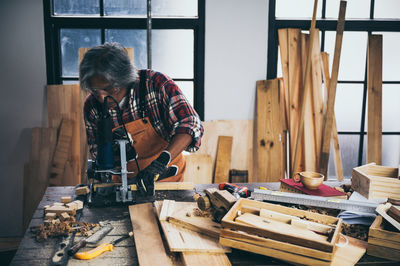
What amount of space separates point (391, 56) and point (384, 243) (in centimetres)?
293

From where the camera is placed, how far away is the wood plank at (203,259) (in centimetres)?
118

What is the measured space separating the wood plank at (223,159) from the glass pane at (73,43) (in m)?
1.66

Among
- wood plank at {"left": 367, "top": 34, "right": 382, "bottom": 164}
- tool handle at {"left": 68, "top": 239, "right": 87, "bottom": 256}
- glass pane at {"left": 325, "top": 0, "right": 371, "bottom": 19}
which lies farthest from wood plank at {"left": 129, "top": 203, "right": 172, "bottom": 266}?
glass pane at {"left": 325, "top": 0, "right": 371, "bottom": 19}

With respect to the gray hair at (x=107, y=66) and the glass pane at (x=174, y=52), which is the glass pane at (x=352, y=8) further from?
the gray hair at (x=107, y=66)

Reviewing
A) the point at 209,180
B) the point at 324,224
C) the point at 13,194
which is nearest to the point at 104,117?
the point at 324,224

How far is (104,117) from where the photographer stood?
5.22 ft

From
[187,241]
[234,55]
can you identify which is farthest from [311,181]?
[234,55]

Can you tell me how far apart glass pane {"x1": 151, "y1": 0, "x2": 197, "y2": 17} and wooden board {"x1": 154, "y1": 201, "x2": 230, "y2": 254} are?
248 cm

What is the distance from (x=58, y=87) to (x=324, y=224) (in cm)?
284

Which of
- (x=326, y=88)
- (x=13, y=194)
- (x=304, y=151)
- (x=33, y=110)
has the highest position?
(x=326, y=88)

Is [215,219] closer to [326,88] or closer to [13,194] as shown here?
[326,88]

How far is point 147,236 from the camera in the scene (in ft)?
4.51

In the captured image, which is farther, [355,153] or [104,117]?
[355,153]

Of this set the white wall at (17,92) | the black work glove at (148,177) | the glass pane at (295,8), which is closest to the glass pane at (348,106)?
the glass pane at (295,8)
